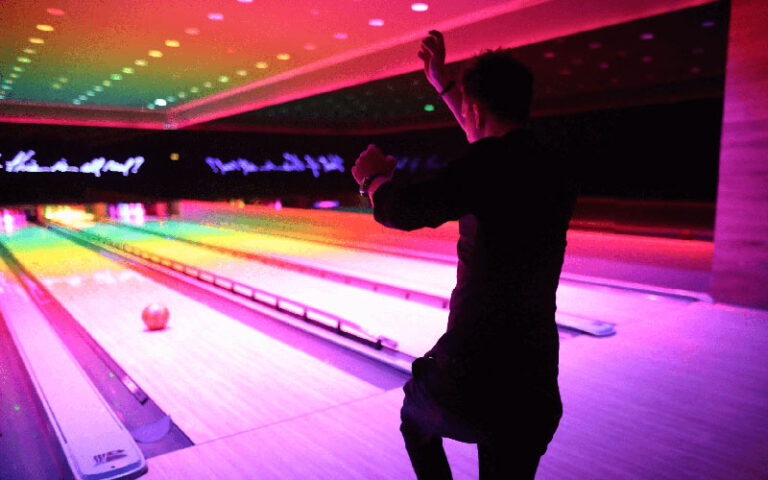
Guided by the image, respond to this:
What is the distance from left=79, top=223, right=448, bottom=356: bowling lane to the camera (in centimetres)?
387

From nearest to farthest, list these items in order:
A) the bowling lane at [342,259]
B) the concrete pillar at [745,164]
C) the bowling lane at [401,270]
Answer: the concrete pillar at [745,164] → the bowling lane at [401,270] → the bowling lane at [342,259]

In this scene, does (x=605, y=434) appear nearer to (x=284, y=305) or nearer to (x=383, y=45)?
(x=284, y=305)

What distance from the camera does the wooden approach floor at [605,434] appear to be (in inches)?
76.1

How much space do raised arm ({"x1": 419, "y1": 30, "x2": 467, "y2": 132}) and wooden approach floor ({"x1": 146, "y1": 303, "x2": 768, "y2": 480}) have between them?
122 centimetres

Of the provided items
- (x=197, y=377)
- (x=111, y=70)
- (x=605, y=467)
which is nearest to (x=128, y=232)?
(x=111, y=70)

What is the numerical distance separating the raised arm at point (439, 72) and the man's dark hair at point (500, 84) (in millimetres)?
337

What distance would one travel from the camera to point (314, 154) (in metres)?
16.4

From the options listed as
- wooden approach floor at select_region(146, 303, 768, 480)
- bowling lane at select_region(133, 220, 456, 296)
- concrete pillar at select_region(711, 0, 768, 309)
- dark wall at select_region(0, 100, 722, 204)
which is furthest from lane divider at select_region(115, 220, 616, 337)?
dark wall at select_region(0, 100, 722, 204)

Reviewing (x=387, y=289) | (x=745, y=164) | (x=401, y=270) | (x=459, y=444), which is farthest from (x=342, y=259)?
(x=459, y=444)

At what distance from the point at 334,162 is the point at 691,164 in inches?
380

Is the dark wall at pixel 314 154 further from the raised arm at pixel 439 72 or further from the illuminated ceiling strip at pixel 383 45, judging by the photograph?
the raised arm at pixel 439 72

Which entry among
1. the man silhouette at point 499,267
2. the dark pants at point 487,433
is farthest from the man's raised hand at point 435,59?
the dark pants at point 487,433

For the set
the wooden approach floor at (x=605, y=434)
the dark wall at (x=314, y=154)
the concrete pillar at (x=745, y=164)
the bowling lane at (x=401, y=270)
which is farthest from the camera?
the dark wall at (x=314, y=154)

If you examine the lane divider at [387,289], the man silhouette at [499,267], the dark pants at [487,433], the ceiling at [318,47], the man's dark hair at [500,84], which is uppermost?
the ceiling at [318,47]
